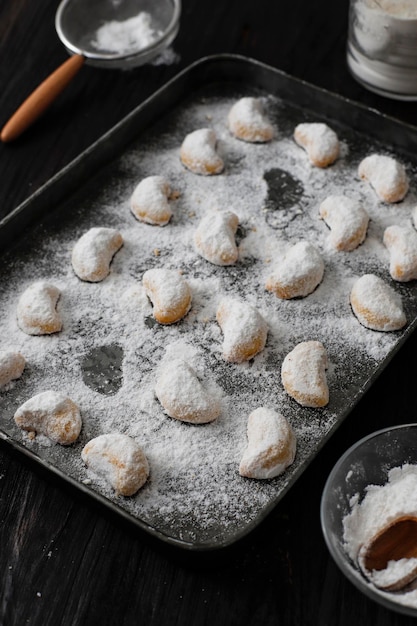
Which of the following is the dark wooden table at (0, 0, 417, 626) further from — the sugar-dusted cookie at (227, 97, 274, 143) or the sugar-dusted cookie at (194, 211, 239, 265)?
the sugar-dusted cookie at (227, 97, 274, 143)

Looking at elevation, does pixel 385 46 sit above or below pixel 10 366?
above

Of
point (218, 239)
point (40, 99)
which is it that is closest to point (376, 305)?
point (218, 239)

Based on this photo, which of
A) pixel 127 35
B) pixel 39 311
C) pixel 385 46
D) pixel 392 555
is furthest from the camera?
pixel 127 35

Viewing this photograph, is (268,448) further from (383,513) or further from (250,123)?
(250,123)

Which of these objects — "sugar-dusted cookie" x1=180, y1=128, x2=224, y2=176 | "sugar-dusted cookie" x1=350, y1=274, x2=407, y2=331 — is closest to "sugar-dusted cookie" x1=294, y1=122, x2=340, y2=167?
"sugar-dusted cookie" x1=180, y1=128, x2=224, y2=176

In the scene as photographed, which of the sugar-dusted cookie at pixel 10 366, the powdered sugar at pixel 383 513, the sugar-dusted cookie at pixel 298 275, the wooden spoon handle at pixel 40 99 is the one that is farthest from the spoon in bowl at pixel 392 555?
the wooden spoon handle at pixel 40 99
